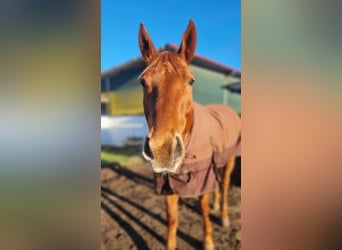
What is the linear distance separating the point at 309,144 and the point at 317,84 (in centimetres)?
27

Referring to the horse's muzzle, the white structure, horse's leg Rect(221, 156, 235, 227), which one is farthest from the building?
horse's leg Rect(221, 156, 235, 227)

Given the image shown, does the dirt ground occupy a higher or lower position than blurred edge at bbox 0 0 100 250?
lower

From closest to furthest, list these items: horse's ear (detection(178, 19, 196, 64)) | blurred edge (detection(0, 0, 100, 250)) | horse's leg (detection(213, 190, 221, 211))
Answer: blurred edge (detection(0, 0, 100, 250))
horse's ear (detection(178, 19, 196, 64))
horse's leg (detection(213, 190, 221, 211))

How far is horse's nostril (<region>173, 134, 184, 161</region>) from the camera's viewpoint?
3.89ft

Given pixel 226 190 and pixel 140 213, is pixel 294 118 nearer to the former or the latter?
pixel 226 190

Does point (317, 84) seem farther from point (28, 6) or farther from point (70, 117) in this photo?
point (28, 6)

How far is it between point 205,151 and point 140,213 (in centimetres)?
51

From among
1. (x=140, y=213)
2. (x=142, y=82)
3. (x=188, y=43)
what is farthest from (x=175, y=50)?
(x=140, y=213)

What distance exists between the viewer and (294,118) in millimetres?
1140

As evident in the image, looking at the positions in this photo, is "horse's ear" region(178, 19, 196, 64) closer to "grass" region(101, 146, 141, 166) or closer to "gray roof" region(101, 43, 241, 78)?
"gray roof" region(101, 43, 241, 78)

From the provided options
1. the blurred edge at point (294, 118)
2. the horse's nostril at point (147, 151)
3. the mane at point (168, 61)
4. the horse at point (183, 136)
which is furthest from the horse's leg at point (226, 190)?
the mane at point (168, 61)

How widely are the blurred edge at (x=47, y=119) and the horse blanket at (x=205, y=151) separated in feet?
1.38

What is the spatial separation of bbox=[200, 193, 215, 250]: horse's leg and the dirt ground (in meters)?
0.02

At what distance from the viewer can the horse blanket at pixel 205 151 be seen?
1264 millimetres
